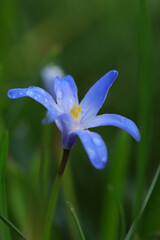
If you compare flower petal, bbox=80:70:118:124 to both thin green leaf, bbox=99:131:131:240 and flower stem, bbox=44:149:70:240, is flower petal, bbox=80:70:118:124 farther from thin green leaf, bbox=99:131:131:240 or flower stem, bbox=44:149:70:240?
thin green leaf, bbox=99:131:131:240

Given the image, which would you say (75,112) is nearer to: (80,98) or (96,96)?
(96,96)

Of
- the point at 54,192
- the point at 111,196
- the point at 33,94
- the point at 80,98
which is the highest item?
the point at 33,94

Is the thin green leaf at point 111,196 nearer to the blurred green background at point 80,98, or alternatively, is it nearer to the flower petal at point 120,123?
the blurred green background at point 80,98

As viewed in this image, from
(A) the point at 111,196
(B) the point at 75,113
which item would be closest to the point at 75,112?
(B) the point at 75,113

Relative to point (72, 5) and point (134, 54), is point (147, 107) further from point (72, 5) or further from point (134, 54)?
point (72, 5)

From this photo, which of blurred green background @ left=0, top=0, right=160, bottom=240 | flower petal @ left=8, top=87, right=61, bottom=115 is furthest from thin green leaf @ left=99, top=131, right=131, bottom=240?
flower petal @ left=8, top=87, right=61, bottom=115

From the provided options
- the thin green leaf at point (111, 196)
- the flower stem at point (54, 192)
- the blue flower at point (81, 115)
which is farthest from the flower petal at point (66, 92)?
the thin green leaf at point (111, 196)

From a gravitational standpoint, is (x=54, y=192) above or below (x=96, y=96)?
below
